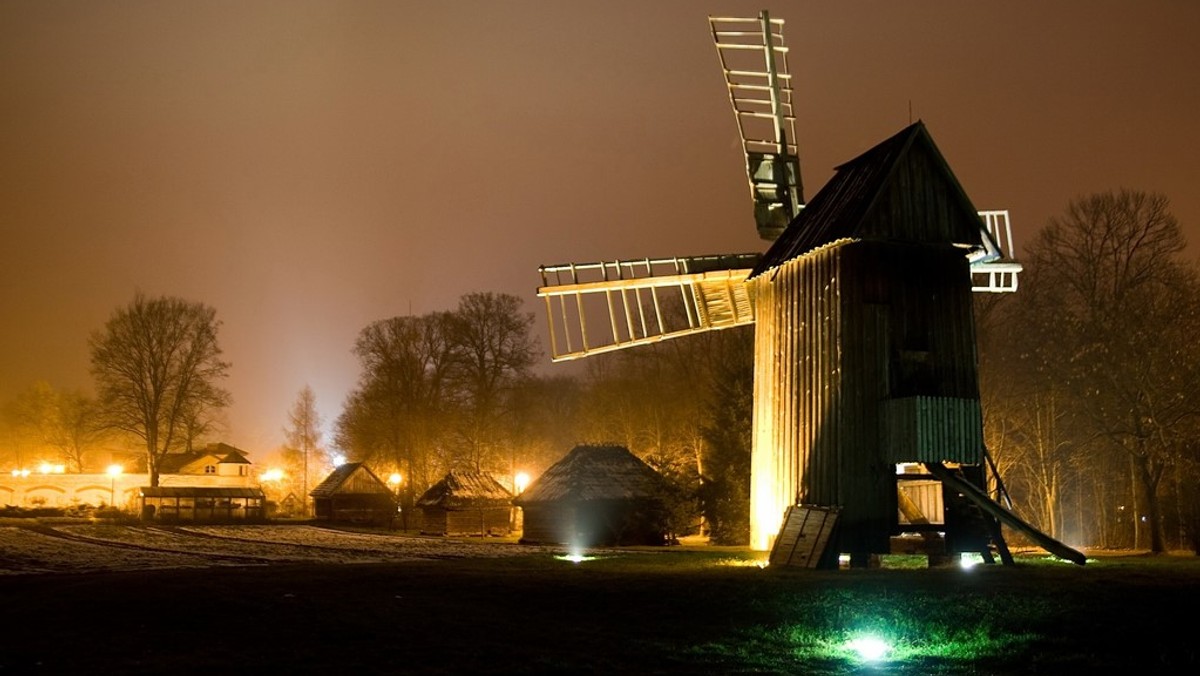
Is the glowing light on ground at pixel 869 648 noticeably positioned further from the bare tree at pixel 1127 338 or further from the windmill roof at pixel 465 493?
the windmill roof at pixel 465 493

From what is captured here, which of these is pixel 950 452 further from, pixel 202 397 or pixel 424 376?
pixel 202 397

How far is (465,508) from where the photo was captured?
5981 cm

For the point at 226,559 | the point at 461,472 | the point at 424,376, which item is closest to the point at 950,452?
the point at 226,559

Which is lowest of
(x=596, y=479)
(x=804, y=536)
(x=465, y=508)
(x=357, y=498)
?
(x=465, y=508)

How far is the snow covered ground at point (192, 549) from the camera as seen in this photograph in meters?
31.1

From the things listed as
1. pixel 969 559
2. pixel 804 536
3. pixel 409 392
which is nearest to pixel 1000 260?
pixel 969 559

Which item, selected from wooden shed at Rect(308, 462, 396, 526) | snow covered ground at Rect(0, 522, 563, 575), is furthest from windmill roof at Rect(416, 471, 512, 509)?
wooden shed at Rect(308, 462, 396, 526)

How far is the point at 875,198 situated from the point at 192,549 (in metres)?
25.5

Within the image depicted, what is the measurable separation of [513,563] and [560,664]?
14.3m

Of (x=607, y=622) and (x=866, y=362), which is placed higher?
(x=866, y=362)

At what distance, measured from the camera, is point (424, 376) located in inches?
2972

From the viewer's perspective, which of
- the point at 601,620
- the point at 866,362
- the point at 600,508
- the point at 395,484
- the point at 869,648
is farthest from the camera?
the point at 395,484

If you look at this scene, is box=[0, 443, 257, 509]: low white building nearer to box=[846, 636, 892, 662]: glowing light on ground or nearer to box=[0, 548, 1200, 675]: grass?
box=[0, 548, 1200, 675]: grass

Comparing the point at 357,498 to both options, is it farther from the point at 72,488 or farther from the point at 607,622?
the point at 607,622
